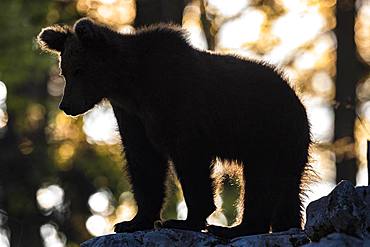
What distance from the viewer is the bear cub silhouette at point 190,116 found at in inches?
384

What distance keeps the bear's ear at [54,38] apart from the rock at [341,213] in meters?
3.44

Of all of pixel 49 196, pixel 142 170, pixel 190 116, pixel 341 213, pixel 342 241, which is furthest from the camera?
pixel 49 196

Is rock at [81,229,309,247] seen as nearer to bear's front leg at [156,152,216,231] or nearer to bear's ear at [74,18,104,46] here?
bear's front leg at [156,152,216,231]

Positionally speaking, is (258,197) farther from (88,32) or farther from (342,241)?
(342,241)

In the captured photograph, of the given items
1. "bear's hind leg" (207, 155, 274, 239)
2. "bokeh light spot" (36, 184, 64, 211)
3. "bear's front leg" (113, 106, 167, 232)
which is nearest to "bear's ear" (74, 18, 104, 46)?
"bear's front leg" (113, 106, 167, 232)

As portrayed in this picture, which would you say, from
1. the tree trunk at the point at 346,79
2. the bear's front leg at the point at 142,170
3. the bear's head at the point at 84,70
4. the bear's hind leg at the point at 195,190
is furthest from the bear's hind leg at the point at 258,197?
the tree trunk at the point at 346,79

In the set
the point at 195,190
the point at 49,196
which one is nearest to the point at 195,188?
the point at 195,190

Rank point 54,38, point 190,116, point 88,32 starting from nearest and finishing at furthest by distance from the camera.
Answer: point 190,116
point 88,32
point 54,38

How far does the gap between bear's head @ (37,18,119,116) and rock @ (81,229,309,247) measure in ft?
5.08

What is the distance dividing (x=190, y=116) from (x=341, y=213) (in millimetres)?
2296

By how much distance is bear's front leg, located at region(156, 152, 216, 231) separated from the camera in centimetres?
969

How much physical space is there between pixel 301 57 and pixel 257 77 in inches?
424

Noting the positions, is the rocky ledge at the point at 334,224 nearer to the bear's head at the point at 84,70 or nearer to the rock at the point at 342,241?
the rock at the point at 342,241

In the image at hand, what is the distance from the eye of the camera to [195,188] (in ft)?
32.0
